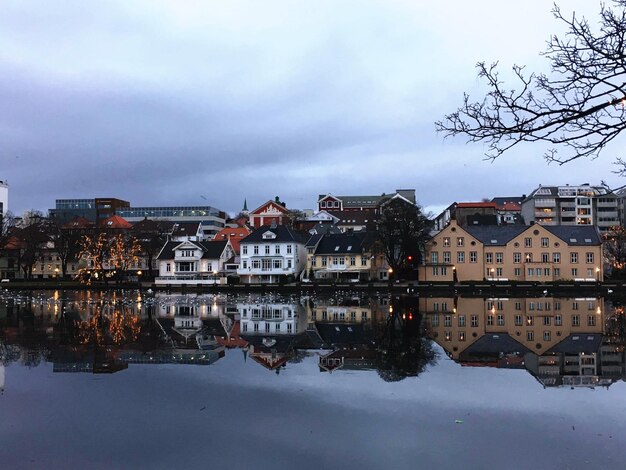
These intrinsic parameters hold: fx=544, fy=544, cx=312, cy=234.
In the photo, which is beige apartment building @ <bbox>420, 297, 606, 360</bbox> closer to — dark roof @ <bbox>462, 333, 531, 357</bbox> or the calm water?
dark roof @ <bbox>462, 333, 531, 357</bbox>

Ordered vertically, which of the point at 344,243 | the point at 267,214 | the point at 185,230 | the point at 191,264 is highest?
the point at 267,214

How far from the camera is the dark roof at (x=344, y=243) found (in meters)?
76.1

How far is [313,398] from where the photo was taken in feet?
44.0

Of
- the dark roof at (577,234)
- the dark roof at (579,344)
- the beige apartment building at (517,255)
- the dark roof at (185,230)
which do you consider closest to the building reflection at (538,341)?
the dark roof at (579,344)

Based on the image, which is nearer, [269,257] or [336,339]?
[336,339]

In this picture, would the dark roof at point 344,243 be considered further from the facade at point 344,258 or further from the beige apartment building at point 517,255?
the beige apartment building at point 517,255

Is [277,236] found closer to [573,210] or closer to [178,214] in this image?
[573,210]

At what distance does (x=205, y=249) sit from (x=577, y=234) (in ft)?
170

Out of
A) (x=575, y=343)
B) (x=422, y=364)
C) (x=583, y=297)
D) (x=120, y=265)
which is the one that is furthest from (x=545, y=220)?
(x=422, y=364)

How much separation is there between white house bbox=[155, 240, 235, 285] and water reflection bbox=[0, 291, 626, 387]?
41770mm

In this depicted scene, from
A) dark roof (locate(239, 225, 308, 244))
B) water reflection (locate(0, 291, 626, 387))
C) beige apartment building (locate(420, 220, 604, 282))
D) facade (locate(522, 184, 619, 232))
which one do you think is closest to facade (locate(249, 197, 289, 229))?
dark roof (locate(239, 225, 308, 244))

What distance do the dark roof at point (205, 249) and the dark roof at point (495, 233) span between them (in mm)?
35855

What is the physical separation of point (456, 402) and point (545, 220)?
105488 mm

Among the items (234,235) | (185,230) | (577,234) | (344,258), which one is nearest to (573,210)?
(577,234)
